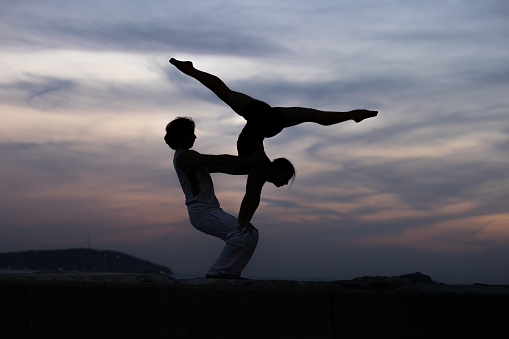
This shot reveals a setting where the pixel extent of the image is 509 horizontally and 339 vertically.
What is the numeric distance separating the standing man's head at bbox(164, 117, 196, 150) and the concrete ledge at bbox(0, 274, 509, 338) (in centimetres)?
254

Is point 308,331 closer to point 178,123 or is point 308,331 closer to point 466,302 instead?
point 466,302

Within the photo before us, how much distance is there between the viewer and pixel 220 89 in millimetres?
6852

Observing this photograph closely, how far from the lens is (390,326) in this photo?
4328 millimetres

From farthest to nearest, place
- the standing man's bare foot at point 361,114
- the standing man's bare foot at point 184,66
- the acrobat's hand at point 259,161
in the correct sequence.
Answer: the standing man's bare foot at point 361,114 → the standing man's bare foot at point 184,66 → the acrobat's hand at point 259,161

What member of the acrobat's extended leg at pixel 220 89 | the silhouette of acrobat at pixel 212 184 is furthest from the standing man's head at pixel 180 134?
the acrobat's extended leg at pixel 220 89

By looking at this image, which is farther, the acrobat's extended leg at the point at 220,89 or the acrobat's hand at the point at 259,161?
the acrobat's extended leg at the point at 220,89

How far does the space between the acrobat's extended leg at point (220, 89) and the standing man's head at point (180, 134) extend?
517 mm

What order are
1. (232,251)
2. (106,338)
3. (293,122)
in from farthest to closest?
1. (293,122)
2. (232,251)
3. (106,338)

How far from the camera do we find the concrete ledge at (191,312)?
4.29 m

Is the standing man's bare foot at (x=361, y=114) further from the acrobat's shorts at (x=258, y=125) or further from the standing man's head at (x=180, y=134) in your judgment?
the standing man's head at (x=180, y=134)

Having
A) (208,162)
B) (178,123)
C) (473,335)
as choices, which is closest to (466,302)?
(473,335)

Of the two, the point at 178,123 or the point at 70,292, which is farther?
the point at 178,123

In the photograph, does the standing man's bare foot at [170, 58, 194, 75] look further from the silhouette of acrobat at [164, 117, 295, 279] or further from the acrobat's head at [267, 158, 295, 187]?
the acrobat's head at [267, 158, 295, 187]

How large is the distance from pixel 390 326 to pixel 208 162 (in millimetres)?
2761
